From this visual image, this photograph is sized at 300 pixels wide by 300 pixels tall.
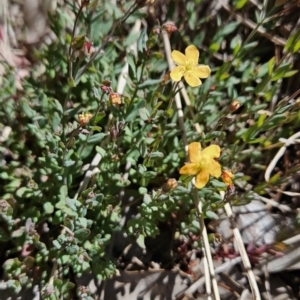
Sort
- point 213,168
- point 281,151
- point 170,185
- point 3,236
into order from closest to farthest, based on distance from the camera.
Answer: point 213,168, point 170,185, point 3,236, point 281,151

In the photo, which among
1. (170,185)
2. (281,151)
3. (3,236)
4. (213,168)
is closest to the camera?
(213,168)

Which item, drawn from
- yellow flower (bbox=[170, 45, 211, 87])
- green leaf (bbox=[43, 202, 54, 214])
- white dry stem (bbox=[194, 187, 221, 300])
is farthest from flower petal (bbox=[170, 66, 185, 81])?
green leaf (bbox=[43, 202, 54, 214])

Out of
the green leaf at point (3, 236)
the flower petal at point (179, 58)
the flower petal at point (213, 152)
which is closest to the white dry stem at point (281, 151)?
the flower petal at point (213, 152)

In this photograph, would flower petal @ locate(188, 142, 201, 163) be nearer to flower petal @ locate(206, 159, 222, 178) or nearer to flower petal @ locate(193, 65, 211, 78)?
flower petal @ locate(206, 159, 222, 178)

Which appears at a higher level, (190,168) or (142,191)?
(142,191)

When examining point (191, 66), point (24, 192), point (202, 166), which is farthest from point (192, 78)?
point (24, 192)

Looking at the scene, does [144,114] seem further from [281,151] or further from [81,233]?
[281,151]

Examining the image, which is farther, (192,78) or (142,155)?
(142,155)
